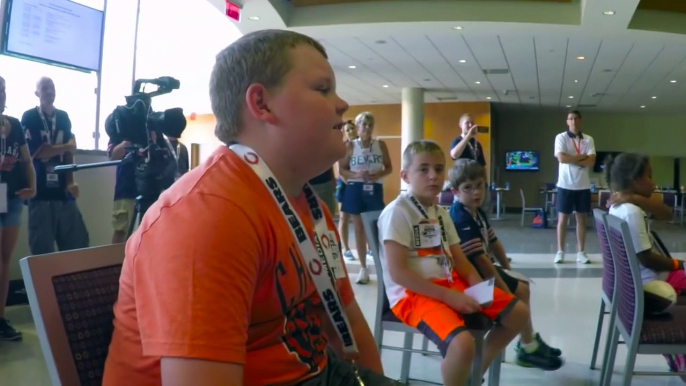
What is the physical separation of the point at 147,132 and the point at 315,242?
2276 mm

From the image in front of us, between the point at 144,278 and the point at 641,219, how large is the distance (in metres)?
2.13

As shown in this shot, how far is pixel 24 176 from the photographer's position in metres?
3.13

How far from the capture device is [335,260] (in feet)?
3.25

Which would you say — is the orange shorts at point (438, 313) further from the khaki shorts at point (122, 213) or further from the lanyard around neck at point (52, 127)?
the lanyard around neck at point (52, 127)

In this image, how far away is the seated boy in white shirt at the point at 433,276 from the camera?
184 centimetres

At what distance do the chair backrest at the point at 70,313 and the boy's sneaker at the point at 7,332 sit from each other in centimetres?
250

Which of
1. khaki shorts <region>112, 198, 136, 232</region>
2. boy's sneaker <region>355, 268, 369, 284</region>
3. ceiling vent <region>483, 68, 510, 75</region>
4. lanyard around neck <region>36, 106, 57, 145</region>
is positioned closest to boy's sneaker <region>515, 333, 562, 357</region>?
boy's sneaker <region>355, 268, 369, 284</region>

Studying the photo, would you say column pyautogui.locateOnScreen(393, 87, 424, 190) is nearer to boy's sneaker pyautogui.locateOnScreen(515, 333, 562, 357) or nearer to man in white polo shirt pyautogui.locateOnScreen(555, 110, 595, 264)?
man in white polo shirt pyautogui.locateOnScreen(555, 110, 595, 264)

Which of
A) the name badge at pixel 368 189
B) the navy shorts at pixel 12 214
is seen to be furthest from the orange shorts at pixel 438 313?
the name badge at pixel 368 189

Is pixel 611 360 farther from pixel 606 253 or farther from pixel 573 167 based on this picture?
pixel 573 167

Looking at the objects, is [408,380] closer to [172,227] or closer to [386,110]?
[172,227]

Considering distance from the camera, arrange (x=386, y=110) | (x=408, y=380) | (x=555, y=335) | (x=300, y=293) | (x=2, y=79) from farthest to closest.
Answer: (x=386, y=110)
(x=555, y=335)
(x=2, y=79)
(x=408, y=380)
(x=300, y=293)

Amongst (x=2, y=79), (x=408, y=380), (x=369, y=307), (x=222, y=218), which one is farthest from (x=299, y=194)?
(x=369, y=307)

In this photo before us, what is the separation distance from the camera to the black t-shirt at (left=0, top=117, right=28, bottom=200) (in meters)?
3.01
